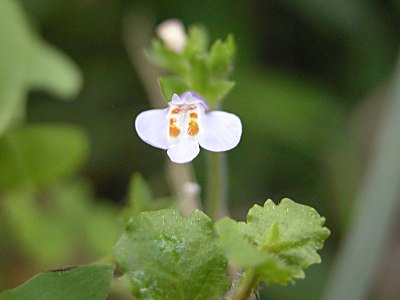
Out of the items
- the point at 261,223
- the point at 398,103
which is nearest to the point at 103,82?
the point at 398,103

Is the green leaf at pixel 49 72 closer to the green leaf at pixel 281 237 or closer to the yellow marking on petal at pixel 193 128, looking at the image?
the yellow marking on petal at pixel 193 128

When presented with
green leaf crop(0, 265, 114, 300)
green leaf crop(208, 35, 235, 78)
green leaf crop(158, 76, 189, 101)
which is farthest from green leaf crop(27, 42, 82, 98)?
green leaf crop(0, 265, 114, 300)

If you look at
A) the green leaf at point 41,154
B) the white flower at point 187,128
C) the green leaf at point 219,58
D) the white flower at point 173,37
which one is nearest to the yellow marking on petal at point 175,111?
the white flower at point 187,128

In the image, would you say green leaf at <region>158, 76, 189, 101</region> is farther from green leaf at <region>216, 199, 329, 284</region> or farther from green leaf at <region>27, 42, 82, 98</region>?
green leaf at <region>27, 42, 82, 98</region>

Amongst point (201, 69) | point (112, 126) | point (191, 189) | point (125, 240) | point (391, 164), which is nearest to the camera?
point (125, 240)

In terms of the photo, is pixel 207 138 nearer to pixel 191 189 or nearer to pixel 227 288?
pixel 227 288
